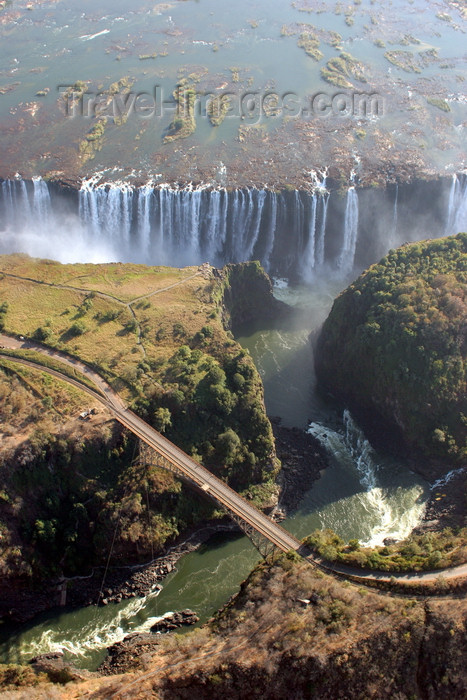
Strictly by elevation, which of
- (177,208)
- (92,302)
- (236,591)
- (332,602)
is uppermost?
(177,208)

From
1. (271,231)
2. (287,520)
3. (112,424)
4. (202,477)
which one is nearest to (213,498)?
(202,477)

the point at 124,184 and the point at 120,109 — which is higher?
the point at 120,109

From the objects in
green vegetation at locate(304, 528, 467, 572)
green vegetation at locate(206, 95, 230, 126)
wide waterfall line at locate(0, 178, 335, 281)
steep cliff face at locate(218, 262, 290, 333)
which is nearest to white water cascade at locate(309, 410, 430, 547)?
green vegetation at locate(304, 528, 467, 572)

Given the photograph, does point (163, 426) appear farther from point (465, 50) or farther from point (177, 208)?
point (465, 50)

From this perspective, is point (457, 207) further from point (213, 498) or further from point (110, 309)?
point (213, 498)

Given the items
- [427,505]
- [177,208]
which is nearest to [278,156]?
[177,208]

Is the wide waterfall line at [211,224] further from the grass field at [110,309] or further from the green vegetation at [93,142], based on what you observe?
the grass field at [110,309]

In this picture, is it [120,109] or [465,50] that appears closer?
[120,109]
